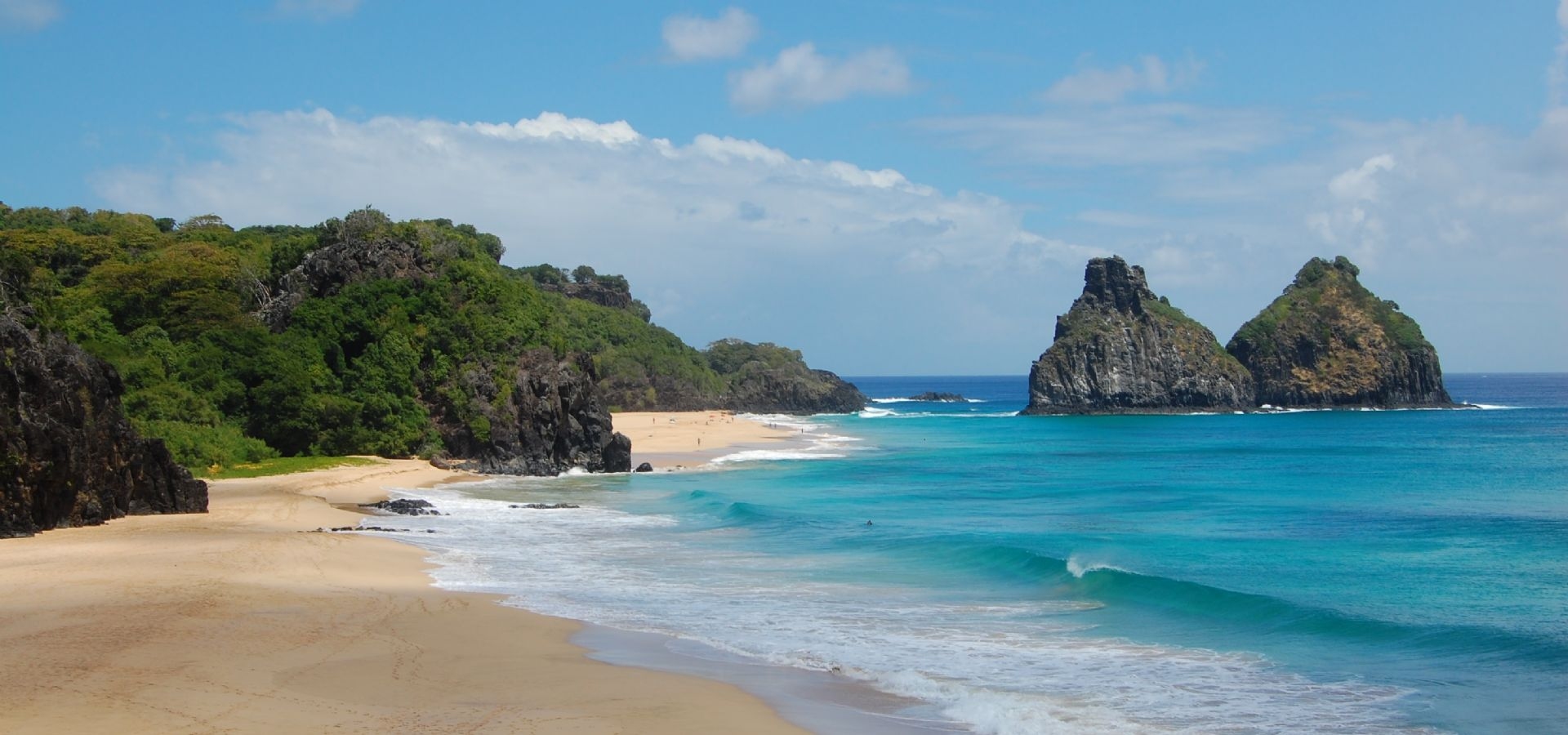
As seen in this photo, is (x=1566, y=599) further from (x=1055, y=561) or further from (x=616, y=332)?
(x=616, y=332)

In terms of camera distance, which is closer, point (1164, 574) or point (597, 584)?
point (597, 584)

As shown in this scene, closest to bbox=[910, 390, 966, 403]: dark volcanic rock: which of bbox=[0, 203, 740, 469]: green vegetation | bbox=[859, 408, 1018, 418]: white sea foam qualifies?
bbox=[859, 408, 1018, 418]: white sea foam

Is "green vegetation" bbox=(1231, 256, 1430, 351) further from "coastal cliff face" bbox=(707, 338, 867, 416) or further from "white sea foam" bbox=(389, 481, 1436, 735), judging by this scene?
"white sea foam" bbox=(389, 481, 1436, 735)

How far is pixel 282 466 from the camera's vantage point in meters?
36.5

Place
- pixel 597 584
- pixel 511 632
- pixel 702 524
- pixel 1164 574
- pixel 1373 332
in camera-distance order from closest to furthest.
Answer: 1. pixel 511 632
2. pixel 597 584
3. pixel 1164 574
4. pixel 702 524
5. pixel 1373 332

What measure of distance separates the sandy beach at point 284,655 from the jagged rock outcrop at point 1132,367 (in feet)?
339

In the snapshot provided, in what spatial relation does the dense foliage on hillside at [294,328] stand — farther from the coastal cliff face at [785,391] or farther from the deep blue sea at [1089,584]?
the coastal cliff face at [785,391]

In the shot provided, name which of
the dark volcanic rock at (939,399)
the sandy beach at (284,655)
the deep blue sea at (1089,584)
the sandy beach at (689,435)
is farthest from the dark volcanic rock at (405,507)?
the dark volcanic rock at (939,399)

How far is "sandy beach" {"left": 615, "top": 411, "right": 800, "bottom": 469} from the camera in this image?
58250mm

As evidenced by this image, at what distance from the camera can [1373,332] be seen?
114 m

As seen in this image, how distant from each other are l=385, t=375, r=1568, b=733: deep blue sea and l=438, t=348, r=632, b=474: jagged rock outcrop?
7.62ft

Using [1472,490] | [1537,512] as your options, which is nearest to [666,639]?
[1537,512]

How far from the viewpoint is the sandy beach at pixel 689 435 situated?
5825 centimetres

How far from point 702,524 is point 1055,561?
1074cm
